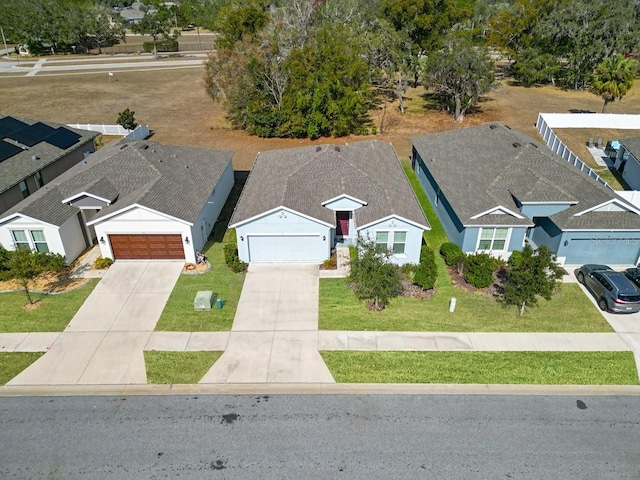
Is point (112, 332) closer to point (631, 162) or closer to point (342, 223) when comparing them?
point (342, 223)

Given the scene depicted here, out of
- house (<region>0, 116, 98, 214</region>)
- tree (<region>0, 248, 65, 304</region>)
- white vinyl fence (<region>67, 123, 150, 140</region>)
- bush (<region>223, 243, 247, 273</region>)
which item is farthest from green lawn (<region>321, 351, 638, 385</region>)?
white vinyl fence (<region>67, 123, 150, 140</region>)

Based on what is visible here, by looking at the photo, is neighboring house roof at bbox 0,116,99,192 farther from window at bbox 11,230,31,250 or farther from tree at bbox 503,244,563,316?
tree at bbox 503,244,563,316

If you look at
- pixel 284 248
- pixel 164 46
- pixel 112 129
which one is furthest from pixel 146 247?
pixel 164 46

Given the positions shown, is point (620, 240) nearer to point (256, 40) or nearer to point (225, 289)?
point (225, 289)

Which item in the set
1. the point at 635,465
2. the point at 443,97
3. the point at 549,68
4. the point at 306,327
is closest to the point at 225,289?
the point at 306,327

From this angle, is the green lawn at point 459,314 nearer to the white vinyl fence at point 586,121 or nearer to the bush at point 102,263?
the bush at point 102,263

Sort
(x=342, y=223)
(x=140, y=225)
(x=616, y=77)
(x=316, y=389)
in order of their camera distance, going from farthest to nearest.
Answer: (x=616, y=77) < (x=342, y=223) < (x=140, y=225) < (x=316, y=389)

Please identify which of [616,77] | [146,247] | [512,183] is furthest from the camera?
[616,77]
